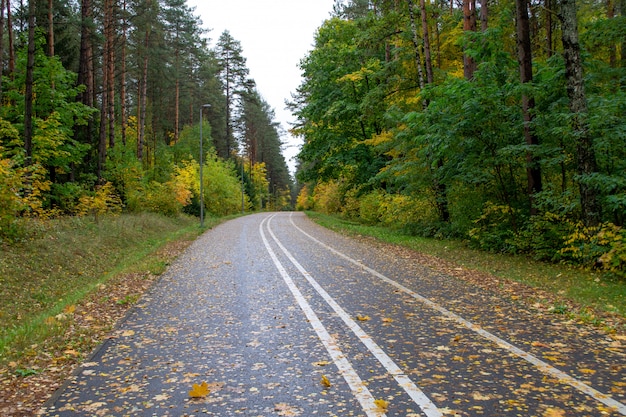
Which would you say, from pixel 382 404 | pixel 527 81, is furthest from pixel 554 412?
pixel 527 81

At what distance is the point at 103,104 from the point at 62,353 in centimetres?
1975

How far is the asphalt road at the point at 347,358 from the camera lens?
156 inches

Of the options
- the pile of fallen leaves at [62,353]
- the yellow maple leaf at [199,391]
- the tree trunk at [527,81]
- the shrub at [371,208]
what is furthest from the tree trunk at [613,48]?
the yellow maple leaf at [199,391]

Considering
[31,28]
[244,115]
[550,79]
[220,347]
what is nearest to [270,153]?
[244,115]

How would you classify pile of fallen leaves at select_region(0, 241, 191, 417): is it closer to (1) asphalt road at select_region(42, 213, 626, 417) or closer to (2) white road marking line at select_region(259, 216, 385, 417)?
(1) asphalt road at select_region(42, 213, 626, 417)

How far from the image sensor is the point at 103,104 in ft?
73.9

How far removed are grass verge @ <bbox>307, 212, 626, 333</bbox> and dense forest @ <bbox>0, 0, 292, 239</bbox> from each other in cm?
1246

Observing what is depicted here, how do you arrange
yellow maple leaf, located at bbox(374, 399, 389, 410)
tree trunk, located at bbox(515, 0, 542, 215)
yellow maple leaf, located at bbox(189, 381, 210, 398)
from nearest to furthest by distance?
yellow maple leaf, located at bbox(374, 399, 389, 410), yellow maple leaf, located at bbox(189, 381, 210, 398), tree trunk, located at bbox(515, 0, 542, 215)

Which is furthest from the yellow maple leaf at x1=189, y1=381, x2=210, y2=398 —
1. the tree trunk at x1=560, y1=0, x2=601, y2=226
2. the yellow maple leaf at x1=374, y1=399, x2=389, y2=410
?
the tree trunk at x1=560, y1=0, x2=601, y2=226

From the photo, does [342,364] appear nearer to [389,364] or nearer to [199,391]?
[389,364]

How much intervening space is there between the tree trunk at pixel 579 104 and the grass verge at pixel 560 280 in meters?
1.41

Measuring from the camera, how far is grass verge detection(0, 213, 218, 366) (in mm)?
6852

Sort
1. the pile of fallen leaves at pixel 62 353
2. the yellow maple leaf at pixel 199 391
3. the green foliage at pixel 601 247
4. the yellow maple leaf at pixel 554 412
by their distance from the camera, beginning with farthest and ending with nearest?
the green foliage at pixel 601 247, the pile of fallen leaves at pixel 62 353, the yellow maple leaf at pixel 199 391, the yellow maple leaf at pixel 554 412

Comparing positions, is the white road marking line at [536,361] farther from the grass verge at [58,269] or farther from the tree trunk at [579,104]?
the grass verge at [58,269]
